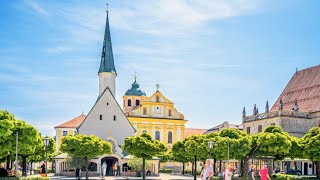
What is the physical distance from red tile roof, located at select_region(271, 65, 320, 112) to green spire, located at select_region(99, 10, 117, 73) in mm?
30015

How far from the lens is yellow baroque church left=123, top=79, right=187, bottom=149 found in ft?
319

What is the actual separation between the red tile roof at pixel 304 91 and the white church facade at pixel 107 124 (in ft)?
88.4

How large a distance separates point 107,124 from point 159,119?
23041 mm

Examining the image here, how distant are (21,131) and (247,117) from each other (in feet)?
165

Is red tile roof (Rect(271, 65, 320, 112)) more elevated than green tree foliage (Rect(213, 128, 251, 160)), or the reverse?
red tile roof (Rect(271, 65, 320, 112))

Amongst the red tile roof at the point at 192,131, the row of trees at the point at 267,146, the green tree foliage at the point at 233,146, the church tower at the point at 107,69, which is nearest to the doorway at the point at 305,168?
the row of trees at the point at 267,146

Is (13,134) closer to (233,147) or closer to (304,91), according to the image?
(233,147)

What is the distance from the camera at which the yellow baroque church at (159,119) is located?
3834 inches

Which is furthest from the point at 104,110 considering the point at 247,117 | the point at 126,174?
the point at 247,117

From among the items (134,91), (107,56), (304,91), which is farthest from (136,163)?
(134,91)

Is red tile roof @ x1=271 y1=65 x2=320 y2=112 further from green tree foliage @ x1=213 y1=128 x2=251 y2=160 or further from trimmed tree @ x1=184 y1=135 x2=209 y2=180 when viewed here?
green tree foliage @ x1=213 y1=128 x2=251 y2=160

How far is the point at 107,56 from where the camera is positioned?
89250 millimetres

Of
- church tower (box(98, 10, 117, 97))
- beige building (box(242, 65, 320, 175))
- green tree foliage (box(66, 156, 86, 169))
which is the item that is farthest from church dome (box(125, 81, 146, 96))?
green tree foliage (box(66, 156, 86, 169))

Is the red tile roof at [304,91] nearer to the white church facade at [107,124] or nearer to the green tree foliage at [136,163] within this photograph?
the white church facade at [107,124]
